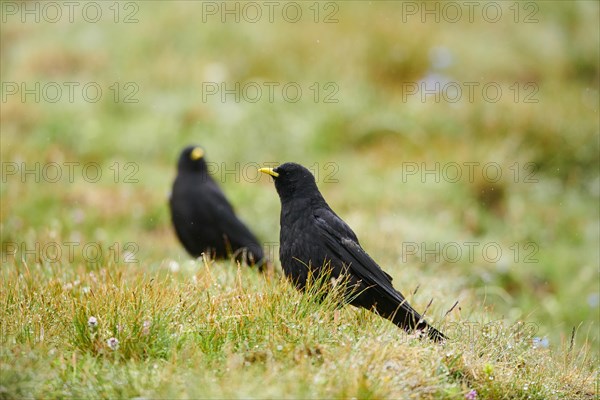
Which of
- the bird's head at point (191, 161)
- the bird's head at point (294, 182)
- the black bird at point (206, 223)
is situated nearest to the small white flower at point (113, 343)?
the bird's head at point (294, 182)

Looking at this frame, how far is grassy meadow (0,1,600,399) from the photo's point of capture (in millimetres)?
3371

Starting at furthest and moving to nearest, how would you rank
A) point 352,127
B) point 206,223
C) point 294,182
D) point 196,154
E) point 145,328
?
point 352,127 → point 196,154 → point 206,223 → point 294,182 → point 145,328

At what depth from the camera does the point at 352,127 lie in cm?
960

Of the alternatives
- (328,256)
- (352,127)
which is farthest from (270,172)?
(352,127)

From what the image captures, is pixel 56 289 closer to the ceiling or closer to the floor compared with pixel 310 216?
closer to the floor

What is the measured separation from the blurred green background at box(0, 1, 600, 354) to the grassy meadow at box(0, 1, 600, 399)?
0.12 ft

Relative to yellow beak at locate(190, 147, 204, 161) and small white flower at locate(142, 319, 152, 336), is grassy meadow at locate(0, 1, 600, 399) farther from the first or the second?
yellow beak at locate(190, 147, 204, 161)

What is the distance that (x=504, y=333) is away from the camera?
399 centimetres

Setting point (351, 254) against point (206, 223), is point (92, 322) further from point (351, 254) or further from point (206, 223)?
point (206, 223)

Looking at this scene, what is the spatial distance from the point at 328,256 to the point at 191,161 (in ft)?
9.70

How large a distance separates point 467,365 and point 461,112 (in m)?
6.76

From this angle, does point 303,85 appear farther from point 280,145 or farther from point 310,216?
point 310,216

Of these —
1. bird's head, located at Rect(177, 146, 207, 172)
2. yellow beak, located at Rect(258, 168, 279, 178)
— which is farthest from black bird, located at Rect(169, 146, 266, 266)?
yellow beak, located at Rect(258, 168, 279, 178)

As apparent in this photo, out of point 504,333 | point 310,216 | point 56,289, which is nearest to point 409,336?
point 504,333
